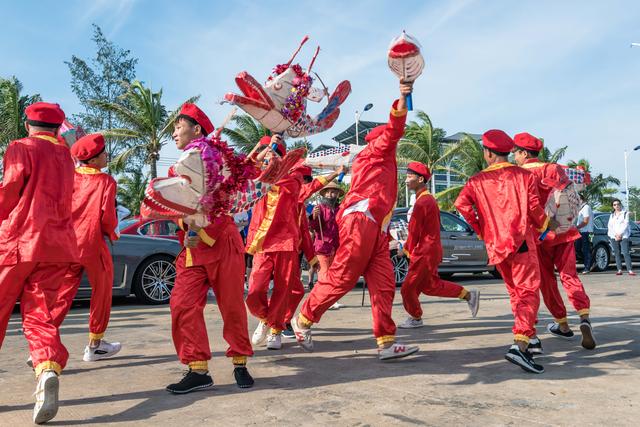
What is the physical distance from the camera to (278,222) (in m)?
5.46

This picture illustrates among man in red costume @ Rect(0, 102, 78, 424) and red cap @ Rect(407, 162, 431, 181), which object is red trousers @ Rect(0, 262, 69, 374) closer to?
man in red costume @ Rect(0, 102, 78, 424)

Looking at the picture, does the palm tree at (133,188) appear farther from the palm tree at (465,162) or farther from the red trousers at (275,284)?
the red trousers at (275,284)

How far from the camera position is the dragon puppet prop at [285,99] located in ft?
13.4

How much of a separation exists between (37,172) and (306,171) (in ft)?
8.53

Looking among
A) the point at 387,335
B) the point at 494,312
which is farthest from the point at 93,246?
the point at 494,312

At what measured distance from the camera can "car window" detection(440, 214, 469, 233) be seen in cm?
1241

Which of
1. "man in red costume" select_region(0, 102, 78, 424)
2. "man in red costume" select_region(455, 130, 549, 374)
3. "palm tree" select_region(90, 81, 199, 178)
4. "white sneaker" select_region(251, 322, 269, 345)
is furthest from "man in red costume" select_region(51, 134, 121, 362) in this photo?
"palm tree" select_region(90, 81, 199, 178)

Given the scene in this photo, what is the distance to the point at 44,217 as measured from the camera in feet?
12.2

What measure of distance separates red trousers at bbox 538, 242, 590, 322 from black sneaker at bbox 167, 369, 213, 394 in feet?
10.9

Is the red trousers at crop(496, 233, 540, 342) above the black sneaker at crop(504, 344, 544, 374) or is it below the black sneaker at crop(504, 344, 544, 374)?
above

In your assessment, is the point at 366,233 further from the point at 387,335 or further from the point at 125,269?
the point at 125,269

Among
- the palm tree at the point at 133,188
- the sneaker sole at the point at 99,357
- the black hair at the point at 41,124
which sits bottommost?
the sneaker sole at the point at 99,357

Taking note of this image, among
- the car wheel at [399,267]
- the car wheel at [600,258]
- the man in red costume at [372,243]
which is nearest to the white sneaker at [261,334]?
the man in red costume at [372,243]

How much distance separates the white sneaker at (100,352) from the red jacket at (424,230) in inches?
125
